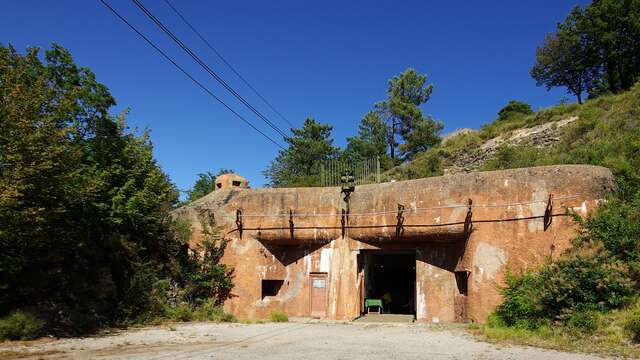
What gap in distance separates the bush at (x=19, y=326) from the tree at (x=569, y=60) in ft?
126

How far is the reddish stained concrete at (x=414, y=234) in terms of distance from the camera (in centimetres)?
1600

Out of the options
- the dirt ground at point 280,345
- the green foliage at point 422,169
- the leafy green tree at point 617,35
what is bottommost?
the dirt ground at point 280,345

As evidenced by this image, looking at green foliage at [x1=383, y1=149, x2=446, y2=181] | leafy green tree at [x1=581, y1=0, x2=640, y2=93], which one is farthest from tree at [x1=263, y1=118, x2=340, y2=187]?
leafy green tree at [x1=581, y1=0, x2=640, y2=93]

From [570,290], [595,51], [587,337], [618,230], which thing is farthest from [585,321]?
[595,51]

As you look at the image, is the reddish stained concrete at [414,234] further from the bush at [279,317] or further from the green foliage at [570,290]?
the green foliage at [570,290]

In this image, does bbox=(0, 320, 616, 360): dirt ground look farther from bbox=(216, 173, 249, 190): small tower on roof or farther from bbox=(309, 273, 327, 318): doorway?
bbox=(216, 173, 249, 190): small tower on roof

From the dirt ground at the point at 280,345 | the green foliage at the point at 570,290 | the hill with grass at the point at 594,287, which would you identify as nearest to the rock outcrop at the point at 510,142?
the hill with grass at the point at 594,287

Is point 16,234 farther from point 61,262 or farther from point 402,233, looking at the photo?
point 402,233

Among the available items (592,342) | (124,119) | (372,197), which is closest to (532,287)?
(592,342)

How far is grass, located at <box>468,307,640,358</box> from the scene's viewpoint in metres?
10.6

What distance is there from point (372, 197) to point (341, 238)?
1.97 meters

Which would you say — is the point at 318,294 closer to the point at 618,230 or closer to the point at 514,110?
the point at 618,230

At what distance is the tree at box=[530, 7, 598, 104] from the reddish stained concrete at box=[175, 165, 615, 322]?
2681 centimetres

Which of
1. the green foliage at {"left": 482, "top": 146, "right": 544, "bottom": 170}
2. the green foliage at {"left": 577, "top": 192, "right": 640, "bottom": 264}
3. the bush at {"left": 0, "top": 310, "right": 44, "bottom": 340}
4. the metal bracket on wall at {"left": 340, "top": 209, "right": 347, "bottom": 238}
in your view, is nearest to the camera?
the bush at {"left": 0, "top": 310, "right": 44, "bottom": 340}
